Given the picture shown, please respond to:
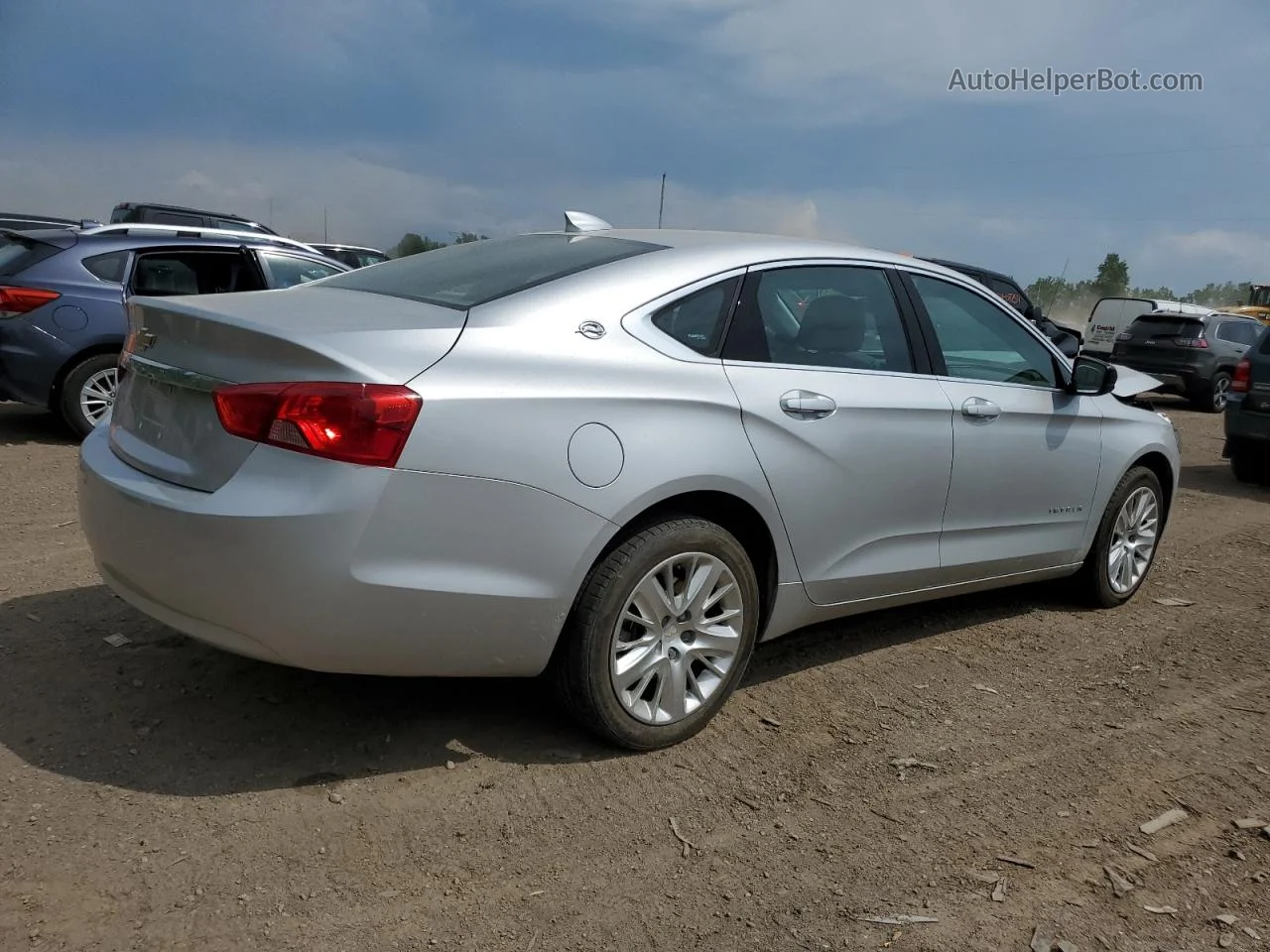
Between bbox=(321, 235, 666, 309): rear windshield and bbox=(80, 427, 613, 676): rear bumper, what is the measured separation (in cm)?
70

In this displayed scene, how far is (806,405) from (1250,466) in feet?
25.9

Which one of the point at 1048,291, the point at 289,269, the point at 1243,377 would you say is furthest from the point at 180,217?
the point at 1048,291

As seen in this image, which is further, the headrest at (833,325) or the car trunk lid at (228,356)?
the headrest at (833,325)

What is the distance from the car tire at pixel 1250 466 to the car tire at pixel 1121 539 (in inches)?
194

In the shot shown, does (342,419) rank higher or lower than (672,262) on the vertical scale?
lower

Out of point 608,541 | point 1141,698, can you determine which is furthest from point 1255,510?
point 608,541

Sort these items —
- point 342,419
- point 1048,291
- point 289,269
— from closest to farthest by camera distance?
point 342,419 → point 289,269 → point 1048,291

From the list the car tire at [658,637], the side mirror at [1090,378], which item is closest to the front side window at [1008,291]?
the side mirror at [1090,378]

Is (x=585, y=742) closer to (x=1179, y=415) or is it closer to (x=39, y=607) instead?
(x=39, y=607)

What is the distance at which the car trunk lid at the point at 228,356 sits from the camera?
110 inches

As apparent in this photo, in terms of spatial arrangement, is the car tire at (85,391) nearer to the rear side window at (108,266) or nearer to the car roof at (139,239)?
the rear side window at (108,266)

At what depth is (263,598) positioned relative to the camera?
9.07ft

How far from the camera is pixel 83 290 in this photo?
7754mm

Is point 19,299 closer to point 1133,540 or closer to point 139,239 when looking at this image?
point 139,239
